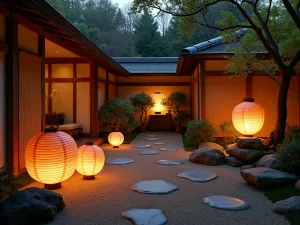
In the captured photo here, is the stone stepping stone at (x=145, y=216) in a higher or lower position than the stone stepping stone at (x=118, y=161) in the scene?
lower

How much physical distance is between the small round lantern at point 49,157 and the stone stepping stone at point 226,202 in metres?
1.89

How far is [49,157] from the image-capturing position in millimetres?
3574

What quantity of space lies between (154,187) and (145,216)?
114 centimetres

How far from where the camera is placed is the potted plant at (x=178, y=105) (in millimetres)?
12377

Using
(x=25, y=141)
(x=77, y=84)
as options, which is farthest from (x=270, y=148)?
(x=77, y=84)

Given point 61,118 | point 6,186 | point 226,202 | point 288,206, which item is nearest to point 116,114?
point 61,118

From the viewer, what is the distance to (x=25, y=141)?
471 centimetres

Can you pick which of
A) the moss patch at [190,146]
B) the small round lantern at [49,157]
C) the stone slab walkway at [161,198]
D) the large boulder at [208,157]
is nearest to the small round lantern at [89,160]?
the stone slab walkway at [161,198]

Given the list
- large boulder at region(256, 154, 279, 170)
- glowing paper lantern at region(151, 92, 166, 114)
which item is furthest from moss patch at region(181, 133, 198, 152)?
glowing paper lantern at region(151, 92, 166, 114)

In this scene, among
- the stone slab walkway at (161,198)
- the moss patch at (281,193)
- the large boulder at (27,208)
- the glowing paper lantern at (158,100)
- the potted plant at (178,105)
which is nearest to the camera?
the large boulder at (27,208)

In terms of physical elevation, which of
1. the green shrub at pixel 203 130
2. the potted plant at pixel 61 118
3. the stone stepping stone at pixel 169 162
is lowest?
the stone stepping stone at pixel 169 162

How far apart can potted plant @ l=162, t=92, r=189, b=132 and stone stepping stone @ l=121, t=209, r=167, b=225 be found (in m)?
9.37

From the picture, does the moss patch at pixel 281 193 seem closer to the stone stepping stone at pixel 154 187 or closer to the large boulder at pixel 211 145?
the stone stepping stone at pixel 154 187

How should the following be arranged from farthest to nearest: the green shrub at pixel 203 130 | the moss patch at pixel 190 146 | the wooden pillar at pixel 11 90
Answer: the moss patch at pixel 190 146 < the green shrub at pixel 203 130 < the wooden pillar at pixel 11 90
